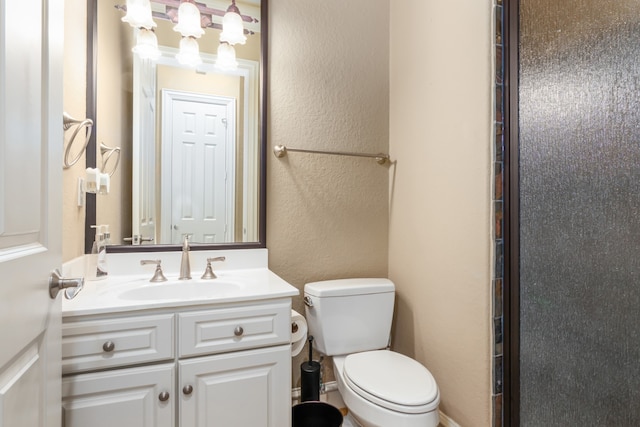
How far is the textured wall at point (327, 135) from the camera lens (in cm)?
178

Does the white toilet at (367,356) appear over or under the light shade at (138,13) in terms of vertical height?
under

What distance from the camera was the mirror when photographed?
150 centimetres

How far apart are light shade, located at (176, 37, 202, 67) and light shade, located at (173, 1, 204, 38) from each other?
3 centimetres

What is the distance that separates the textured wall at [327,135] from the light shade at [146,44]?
0.56 m

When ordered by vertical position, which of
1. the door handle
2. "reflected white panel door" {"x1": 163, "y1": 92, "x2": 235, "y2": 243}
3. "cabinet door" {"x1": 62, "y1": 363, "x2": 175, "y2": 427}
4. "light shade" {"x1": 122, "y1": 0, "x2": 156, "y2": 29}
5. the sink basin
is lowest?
"cabinet door" {"x1": 62, "y1": 363, "x2": 175, "y2": 427}

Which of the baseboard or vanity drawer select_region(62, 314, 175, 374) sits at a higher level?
vanity drawer select_region(62, 314, 175, 374)

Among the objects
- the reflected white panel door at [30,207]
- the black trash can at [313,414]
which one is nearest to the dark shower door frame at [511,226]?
the black trash can at [313,414]

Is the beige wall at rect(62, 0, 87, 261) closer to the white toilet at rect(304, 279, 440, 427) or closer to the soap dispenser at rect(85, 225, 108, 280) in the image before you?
the soap dispenser at rect(85, 225, 108, 280)

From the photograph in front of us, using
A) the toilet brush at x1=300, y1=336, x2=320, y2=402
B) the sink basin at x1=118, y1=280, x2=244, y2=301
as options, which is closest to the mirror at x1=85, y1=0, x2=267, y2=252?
the sink basin at x1=118, y1=280, x2=244, y2=301

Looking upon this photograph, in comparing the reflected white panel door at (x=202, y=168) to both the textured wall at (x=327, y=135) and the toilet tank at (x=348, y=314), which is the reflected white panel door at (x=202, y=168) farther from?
the toilet tank at (x=348, y=314)

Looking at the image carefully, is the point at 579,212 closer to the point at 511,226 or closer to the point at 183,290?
the point at 511,226

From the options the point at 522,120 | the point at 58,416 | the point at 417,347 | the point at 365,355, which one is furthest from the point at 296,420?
the point at 522,120

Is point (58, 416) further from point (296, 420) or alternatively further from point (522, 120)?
point (522, 120)

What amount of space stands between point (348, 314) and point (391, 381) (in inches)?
15.5
